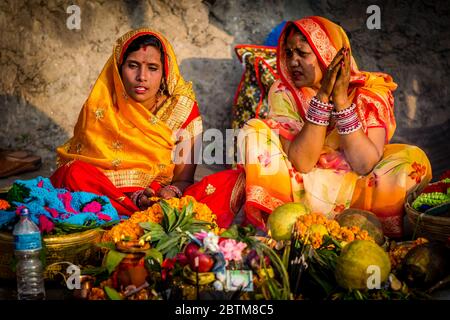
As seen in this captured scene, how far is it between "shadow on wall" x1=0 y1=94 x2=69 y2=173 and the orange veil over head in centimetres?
296

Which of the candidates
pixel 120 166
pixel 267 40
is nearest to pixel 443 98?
pixel 267 40

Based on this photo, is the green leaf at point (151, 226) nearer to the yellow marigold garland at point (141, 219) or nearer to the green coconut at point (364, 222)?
the yellow marigold garland at point (141, 219)

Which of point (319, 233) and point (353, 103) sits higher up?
point (353, 103)

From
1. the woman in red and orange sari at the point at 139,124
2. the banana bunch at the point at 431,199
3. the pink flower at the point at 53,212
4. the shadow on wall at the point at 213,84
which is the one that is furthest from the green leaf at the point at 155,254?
the shadow on wall at the point at 213,84

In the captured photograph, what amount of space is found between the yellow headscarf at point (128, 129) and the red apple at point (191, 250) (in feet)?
5.01

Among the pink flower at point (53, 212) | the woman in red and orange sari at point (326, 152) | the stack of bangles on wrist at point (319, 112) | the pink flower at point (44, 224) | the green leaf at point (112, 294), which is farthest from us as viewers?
the woman in red and orange sari at point (326, 152)

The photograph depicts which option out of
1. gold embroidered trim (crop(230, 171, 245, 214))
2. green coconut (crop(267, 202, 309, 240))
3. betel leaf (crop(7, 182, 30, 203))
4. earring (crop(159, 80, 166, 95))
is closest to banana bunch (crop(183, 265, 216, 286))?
green coconut (crop(267, 202, 309, 240))

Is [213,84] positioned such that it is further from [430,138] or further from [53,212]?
[53,212]

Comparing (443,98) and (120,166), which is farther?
(443,98)

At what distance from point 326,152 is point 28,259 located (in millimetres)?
2009

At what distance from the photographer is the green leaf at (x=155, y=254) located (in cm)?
313

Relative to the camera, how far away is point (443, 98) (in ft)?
22.6
